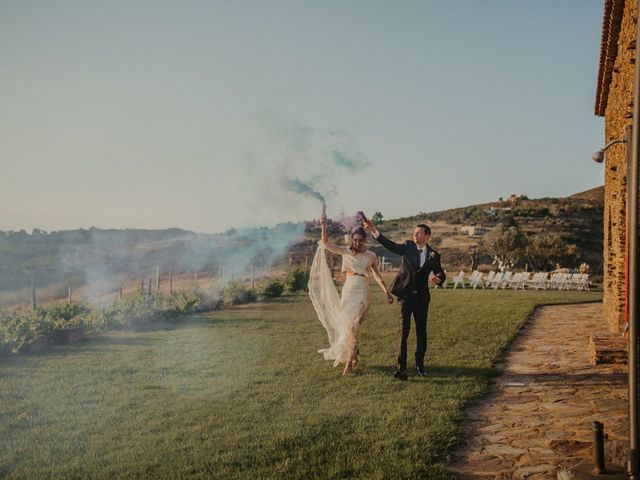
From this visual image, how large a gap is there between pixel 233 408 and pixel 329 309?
297 cm

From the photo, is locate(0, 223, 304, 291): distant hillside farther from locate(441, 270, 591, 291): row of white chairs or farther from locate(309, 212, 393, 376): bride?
locate(309, 212, 393, 376): bride

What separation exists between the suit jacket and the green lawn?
1205mm

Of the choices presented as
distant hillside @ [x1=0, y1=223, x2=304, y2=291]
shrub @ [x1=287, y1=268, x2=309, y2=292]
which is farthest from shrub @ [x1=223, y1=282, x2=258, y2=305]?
distant hillside @ [x1=0, y1=223, x2=304, y2=291]

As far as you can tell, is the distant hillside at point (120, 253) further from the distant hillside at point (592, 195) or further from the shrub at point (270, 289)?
the distant hillside at point (592, 195)

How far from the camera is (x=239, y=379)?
26.4ft

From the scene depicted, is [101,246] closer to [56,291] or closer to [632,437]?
[56,291]

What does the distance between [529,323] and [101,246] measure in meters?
42.5

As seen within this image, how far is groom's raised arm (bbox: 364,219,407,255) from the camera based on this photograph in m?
7.70

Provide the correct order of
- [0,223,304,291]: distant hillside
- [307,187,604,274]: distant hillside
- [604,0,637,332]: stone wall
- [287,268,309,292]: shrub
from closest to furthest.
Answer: [604,0,637,332]: stone wall → [287,268,309,292]: shrub → [0,223,304,291]: distant hillside → [307,187,604,274]: distant hillside

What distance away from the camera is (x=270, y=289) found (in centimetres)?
2308

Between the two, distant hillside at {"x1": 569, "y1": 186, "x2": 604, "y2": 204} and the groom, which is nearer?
the groom

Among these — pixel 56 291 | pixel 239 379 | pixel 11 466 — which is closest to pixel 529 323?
pixel 239 379

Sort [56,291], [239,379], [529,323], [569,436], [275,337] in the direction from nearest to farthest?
1. [569,436]
2. [239,379]
3. [275,337]
4. [529,323]
5. [56,291]

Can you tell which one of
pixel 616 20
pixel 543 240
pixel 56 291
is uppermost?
pixel 616 20
